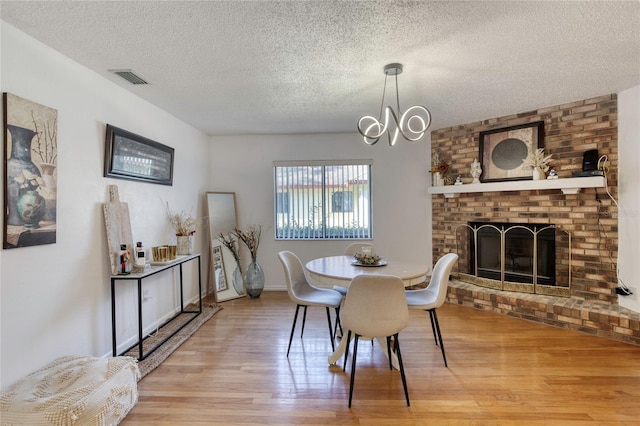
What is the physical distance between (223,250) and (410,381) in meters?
3.16

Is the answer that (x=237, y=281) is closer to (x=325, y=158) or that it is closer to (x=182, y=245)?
(x=182, y=245)

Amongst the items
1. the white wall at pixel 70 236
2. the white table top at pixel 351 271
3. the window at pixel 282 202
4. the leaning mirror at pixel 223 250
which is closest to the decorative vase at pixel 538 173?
the white table top at pixel 351 271

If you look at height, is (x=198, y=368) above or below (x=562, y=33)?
below

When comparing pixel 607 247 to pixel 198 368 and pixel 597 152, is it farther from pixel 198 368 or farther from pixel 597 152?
pixel 198 368

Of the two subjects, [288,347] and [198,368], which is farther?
[288,347]

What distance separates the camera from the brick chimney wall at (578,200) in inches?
128

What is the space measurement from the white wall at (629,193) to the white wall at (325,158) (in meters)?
2.09

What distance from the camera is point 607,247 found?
329 cm

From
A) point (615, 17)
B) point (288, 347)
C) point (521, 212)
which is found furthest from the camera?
point (521, 212)

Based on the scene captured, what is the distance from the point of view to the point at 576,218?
347 cm

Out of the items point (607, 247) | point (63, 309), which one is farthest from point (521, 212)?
point (63, 309)

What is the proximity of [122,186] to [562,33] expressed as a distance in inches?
143

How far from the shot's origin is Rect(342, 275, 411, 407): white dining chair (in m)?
2.00

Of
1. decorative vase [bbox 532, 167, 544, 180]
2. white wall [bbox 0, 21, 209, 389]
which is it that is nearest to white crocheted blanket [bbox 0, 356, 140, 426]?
white wall [bbox 0, 21, 209, 389]
